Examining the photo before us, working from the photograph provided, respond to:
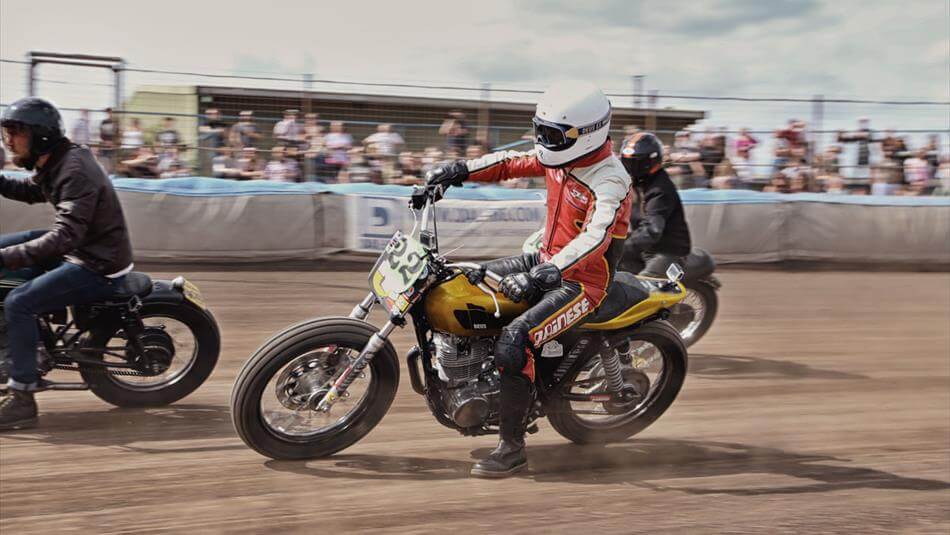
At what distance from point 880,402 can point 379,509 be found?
156 inches

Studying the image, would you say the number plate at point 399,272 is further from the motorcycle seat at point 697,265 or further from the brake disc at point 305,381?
the motorcycle seat at point 697,265

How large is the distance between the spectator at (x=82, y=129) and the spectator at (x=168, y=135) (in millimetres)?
873

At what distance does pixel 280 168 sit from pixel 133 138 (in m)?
1.78

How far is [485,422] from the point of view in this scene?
479 cm

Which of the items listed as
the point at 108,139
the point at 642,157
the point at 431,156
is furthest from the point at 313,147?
the point at 642,157

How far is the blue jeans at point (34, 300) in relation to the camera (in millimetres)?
5039

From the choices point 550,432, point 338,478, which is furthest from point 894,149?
point 338,478

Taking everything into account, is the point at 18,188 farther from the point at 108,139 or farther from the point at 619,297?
the point at 108,139

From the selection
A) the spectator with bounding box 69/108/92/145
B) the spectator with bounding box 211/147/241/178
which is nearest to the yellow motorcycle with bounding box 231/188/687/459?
the spectator with bounding box 69/108/92/145

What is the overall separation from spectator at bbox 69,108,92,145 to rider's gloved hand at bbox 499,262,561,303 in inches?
317

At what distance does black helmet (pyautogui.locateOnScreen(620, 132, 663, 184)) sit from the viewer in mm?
6984

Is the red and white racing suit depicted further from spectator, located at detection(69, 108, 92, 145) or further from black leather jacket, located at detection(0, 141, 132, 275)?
spectator, located at detection(69, 108, 92, 145)

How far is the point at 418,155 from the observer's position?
12.6 metres

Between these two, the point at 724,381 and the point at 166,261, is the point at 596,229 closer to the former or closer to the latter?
the point at 724,381
